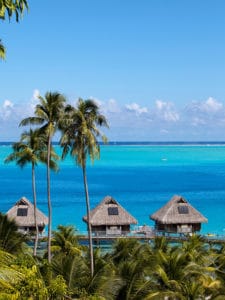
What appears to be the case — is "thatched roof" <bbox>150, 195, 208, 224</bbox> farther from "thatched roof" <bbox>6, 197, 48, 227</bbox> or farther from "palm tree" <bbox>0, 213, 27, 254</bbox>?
"palm tree" <bbox>0, 213, 27, 254</bbox>

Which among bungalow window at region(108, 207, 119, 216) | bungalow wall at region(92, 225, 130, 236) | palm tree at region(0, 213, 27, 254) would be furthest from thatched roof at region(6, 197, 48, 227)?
palm tree at region(0, 213, 27, 254)

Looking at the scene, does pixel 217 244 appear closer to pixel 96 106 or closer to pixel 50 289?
pixel 96 106

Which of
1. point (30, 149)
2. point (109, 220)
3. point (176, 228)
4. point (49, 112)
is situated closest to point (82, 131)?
point (49, 112)

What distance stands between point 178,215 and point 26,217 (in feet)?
47.1

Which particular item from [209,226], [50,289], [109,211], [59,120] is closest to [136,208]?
[209,226]

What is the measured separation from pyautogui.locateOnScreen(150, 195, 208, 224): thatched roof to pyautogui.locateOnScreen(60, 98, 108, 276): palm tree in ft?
77.6

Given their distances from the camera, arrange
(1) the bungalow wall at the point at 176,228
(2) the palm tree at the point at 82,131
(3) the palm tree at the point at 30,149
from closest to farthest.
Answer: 1. (2) the palm tree at the point at 82,131
2. (3) the palm tree at the point at 30,149
3. (1) the bungalow wall at the point at 176,228

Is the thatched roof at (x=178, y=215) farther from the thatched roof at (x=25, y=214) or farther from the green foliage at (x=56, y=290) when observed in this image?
the green foliage at (x=56, y=290)

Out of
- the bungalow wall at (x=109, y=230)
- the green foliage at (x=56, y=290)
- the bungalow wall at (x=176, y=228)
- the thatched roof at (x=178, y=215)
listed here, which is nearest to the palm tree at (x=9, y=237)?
the green foliage at (x=56, y=290)

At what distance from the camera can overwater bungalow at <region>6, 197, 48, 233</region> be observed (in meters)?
47.2

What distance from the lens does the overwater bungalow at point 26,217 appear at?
47188mm

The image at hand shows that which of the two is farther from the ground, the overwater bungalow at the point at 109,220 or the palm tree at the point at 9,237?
the overwater bungalow at the point at 109,220

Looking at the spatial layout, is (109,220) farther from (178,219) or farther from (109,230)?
(178,219)

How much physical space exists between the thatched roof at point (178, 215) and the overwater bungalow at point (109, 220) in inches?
113
